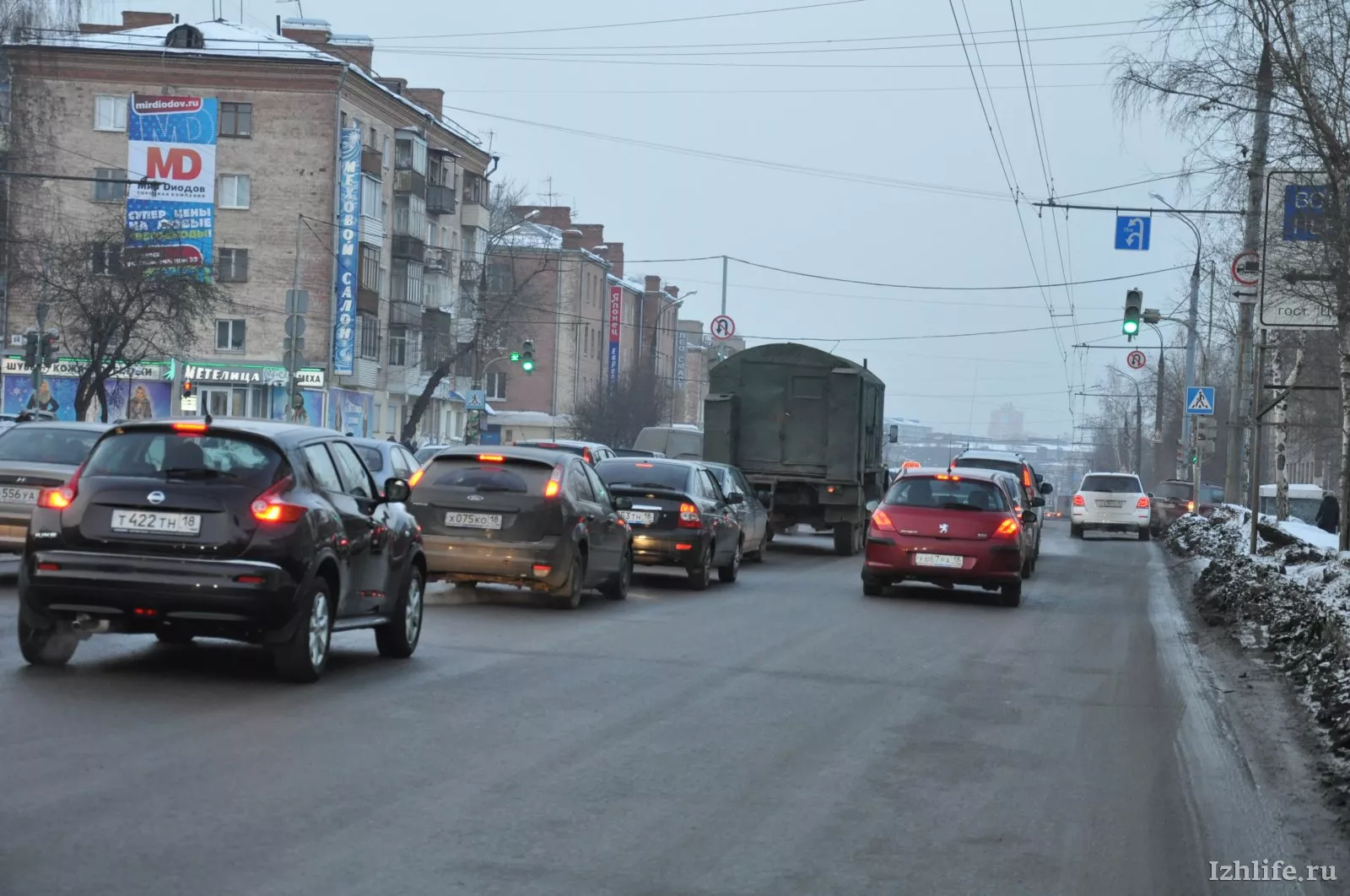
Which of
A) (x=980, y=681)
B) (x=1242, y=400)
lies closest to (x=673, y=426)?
(x=1242, y=400)

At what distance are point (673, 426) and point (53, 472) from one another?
2958 cm

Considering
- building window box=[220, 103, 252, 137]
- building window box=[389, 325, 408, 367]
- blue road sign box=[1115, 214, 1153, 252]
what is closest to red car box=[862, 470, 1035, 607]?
blue road sign box=[1115, 214, 1153, 252]

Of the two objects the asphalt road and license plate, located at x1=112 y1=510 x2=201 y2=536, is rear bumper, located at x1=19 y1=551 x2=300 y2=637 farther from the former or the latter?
the asphalt road

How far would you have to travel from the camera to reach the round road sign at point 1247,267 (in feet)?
91.1

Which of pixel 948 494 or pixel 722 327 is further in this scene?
pixel 722 327

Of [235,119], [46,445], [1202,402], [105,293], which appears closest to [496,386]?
[235,119]

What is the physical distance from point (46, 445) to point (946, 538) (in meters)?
9.63

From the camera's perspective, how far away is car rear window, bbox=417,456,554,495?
16750 millimetres

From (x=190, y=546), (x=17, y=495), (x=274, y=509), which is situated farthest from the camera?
(x=17, y=495)

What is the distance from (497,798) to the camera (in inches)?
290

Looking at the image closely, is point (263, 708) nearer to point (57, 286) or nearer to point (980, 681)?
point (980, 681)

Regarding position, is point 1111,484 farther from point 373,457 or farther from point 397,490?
point 397,490

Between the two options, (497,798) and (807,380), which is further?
(807,380)

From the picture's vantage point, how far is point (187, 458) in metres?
10.6
